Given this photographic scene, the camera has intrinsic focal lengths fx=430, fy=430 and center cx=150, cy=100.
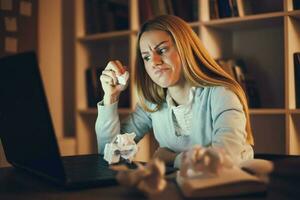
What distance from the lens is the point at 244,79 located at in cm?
225

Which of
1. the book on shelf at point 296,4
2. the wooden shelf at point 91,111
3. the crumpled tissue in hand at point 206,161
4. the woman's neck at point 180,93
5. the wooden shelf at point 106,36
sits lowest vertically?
the wooden shelf at point 91,111

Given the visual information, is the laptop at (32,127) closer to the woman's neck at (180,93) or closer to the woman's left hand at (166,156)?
the woman's left hand at (166,156)

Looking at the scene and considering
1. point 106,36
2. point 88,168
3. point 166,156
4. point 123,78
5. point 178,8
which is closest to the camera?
point 88,168

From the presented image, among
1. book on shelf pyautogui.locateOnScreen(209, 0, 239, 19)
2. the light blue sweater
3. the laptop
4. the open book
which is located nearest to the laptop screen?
the laptop

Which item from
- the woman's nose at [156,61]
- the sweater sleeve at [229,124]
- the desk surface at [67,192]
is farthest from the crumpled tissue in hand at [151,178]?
the woman's nose at [156,61]

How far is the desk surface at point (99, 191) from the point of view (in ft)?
2.67

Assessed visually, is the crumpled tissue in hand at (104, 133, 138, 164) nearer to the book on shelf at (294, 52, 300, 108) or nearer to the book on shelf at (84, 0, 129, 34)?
the book on shelf at (294, 52, 300, 108)

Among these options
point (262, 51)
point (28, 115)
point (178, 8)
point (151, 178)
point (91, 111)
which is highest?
point (178, 8)

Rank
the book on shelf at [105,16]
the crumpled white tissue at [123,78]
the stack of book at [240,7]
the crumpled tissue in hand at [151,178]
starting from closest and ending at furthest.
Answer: the crumpled tissue in hand at [151,178]
the crumpled white tissue at [123,78]
the stack of book at [240,7]
the book on shelf at [105,16]

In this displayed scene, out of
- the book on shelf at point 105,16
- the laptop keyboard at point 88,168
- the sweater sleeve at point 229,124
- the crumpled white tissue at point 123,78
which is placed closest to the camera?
the laptop keyboard at point 88,168

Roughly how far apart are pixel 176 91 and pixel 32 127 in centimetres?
70

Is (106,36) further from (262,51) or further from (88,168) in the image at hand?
(88,168)

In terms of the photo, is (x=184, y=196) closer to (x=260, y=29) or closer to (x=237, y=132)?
(x=237, y=132)

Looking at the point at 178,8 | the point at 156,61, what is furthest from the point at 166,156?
the point at 178,8
